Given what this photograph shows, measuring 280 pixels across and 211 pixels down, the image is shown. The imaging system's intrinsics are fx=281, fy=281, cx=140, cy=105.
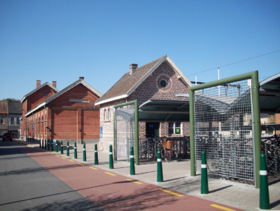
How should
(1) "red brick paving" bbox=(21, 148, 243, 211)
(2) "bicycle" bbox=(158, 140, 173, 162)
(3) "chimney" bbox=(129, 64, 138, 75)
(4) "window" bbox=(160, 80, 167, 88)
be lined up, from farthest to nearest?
1. (3) "chimney" bbox=(129, 64, 138, 75)
2. (4) "window" bbox=(160, 80, 167, 88)
3. (2) "bicycle" bbox=(158, 140, 173, 162)
4. (1) "red brick paving" bbox=(21, 148, 243, 211)

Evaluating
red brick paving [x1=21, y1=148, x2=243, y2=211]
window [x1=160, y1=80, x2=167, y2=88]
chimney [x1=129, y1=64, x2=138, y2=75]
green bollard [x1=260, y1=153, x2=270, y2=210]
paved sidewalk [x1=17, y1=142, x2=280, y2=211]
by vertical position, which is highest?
chimney [x1=129, y1=64, x2=138, y2=75]

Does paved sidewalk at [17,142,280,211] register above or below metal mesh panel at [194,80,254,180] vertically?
below

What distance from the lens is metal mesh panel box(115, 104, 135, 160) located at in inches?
573

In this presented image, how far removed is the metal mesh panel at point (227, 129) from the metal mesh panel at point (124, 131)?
16.2ft

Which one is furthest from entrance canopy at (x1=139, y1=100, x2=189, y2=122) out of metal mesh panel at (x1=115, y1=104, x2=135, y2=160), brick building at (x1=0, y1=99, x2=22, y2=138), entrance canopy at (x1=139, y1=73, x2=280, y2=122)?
brick building at (x1=0, y1=99, x2=22, y2=138)

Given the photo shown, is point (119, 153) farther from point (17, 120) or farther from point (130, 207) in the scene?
point (17, 120)

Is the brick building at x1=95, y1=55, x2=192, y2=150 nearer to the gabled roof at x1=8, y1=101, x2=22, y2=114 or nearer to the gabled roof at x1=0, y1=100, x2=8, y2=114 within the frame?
the gabled roof at x1=8, y1=101, x2=22, y2=114

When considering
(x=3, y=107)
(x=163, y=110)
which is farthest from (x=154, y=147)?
(x=3, y=107)

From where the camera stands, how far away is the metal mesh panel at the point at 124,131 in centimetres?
1456

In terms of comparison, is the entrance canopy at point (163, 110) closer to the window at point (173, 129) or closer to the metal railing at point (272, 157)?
the window at point (173, 129)

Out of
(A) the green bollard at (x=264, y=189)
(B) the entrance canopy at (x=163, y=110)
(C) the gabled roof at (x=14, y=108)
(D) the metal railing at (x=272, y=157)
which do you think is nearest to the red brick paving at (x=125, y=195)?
(A) the green bollard at (x=264, y=189)

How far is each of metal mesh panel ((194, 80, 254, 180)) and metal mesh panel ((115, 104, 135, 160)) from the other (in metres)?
4.93

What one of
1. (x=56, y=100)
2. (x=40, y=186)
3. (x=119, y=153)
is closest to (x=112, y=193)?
(x=40, y=186)

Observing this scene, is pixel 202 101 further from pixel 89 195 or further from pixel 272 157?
pixel 89 195
